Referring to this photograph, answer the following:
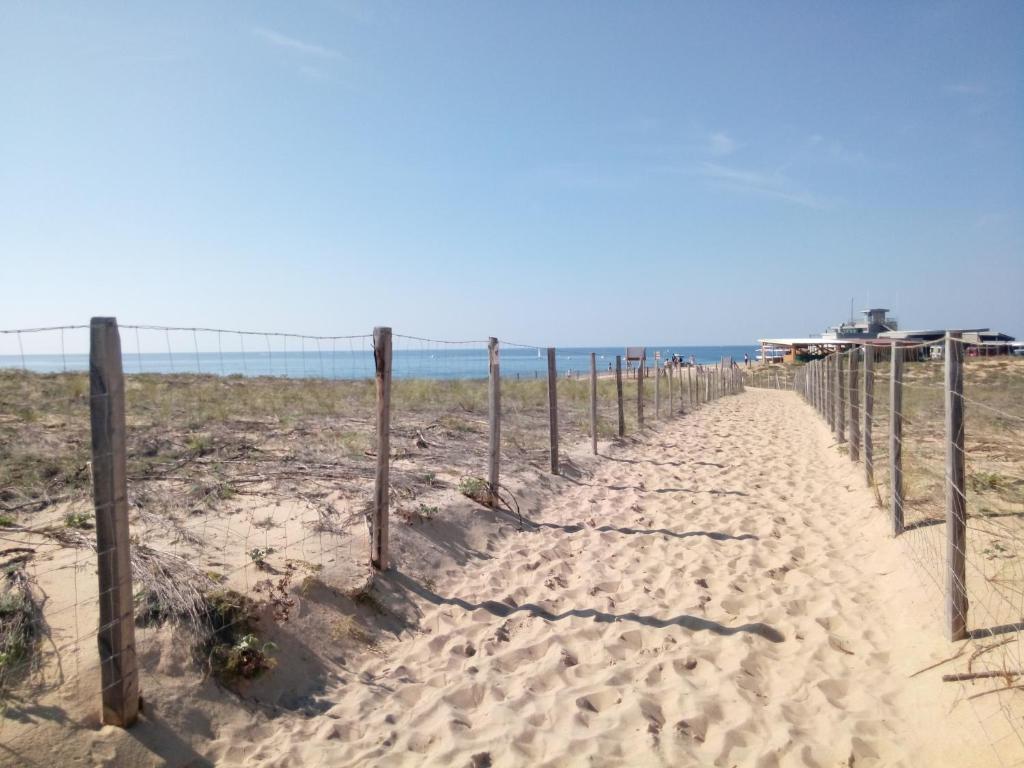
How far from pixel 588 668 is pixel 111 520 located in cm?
262

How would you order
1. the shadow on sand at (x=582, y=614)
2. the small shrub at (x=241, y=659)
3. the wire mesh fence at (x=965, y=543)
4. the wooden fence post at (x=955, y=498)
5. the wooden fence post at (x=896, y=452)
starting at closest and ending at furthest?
the wire mesh fence at (x=965, y=543) → the small shrub at (x=241, y=659) → the wooden fence post at (x=955, y=498) → the shadow on sand at (x=582, y=614) → the wooden fence post at (x=896, y=452)

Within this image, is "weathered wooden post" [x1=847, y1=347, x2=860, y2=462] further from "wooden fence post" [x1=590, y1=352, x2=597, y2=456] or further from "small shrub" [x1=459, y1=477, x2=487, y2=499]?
"small shrub" [x1=459, y1=477, x2=487, y2=499]

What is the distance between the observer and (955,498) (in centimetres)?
382

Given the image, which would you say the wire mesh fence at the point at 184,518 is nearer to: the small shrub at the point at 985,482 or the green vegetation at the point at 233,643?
the green vegetation at the point at 233,643

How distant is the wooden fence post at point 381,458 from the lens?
4.89 metres

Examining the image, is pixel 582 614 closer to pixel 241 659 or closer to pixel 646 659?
pixel 646 659

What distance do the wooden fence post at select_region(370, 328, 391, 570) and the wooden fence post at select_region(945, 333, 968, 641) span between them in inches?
140

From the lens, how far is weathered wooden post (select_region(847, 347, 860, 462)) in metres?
8.88

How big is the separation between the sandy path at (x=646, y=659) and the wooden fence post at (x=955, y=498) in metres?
0.20

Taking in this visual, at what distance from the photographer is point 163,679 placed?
3268 millimetres

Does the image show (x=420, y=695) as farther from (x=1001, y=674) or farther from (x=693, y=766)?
(x=1001, y=674)

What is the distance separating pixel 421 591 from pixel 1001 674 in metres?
3.44

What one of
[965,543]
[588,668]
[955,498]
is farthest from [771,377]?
[588,668]

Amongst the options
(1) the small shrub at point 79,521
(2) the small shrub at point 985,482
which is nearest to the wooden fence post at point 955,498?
(2) the small shrub at point 985,482
